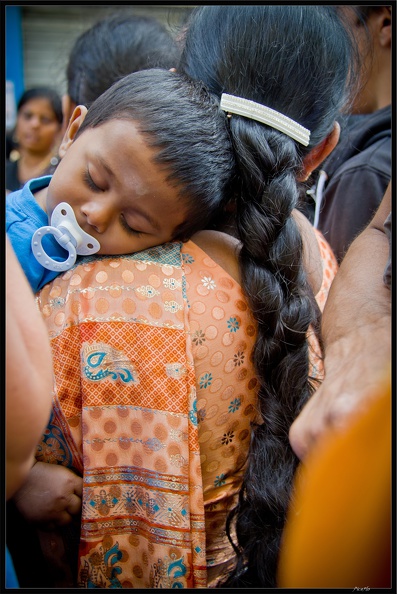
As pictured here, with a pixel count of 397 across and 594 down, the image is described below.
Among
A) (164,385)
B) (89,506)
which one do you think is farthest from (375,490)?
(89,506)

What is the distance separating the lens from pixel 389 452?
0.82 m

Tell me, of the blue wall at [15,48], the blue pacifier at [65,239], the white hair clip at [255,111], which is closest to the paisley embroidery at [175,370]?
the blue pacifier at [65,239]

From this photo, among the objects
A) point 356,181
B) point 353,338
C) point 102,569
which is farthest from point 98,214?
point 356,181

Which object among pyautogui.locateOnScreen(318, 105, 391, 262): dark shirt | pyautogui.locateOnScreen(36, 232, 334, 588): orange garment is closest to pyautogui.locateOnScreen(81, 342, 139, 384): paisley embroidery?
pyautogui.locateOnScreen(36, 232, 334, 588): orange garment

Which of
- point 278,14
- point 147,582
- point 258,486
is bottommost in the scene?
point 147,582

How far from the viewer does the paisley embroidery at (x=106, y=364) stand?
1238 millimetres

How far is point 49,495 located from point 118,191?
74 centimetres

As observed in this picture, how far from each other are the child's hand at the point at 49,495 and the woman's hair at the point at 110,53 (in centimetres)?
157

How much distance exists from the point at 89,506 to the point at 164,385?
0.32 meters

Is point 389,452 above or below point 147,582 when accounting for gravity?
above

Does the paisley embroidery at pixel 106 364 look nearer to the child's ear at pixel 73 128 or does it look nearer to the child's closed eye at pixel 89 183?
the child's closed eye at pixel 89 183

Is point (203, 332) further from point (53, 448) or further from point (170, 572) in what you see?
point (170, 572)

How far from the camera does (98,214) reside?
1.37m

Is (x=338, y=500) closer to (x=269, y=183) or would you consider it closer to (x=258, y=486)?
(x=258, y=486)
